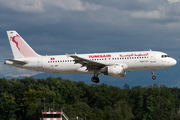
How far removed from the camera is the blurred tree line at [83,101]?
13825 centimetres

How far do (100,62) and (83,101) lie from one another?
9645 centimetres

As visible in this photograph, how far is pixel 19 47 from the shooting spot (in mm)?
70875

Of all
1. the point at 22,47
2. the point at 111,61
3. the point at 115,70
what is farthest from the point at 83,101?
the point at 115,70

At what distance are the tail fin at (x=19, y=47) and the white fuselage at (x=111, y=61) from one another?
3032 millimetres

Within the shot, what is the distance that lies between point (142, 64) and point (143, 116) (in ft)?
276

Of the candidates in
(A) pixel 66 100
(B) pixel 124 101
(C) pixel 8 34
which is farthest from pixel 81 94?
(C) pixel 8 34

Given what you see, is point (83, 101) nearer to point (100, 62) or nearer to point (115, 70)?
point (100, 62)

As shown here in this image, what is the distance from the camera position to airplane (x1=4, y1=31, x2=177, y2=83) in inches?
2469

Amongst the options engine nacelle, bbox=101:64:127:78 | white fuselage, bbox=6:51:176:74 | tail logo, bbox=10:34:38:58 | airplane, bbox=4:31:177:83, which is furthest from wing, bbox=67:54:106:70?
tail logo, bbox=10:34:38:58

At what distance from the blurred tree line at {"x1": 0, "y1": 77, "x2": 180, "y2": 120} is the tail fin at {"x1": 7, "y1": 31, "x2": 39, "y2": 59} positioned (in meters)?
64.7

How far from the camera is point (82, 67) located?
64.8 metres

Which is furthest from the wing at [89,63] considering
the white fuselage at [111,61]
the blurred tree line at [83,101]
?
the blurred tree line at [83,101]

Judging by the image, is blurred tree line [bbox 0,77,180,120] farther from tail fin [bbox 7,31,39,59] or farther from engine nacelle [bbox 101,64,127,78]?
engine nacelle [bbox 101,64,127,78]

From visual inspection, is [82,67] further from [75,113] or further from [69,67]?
[75,113]
